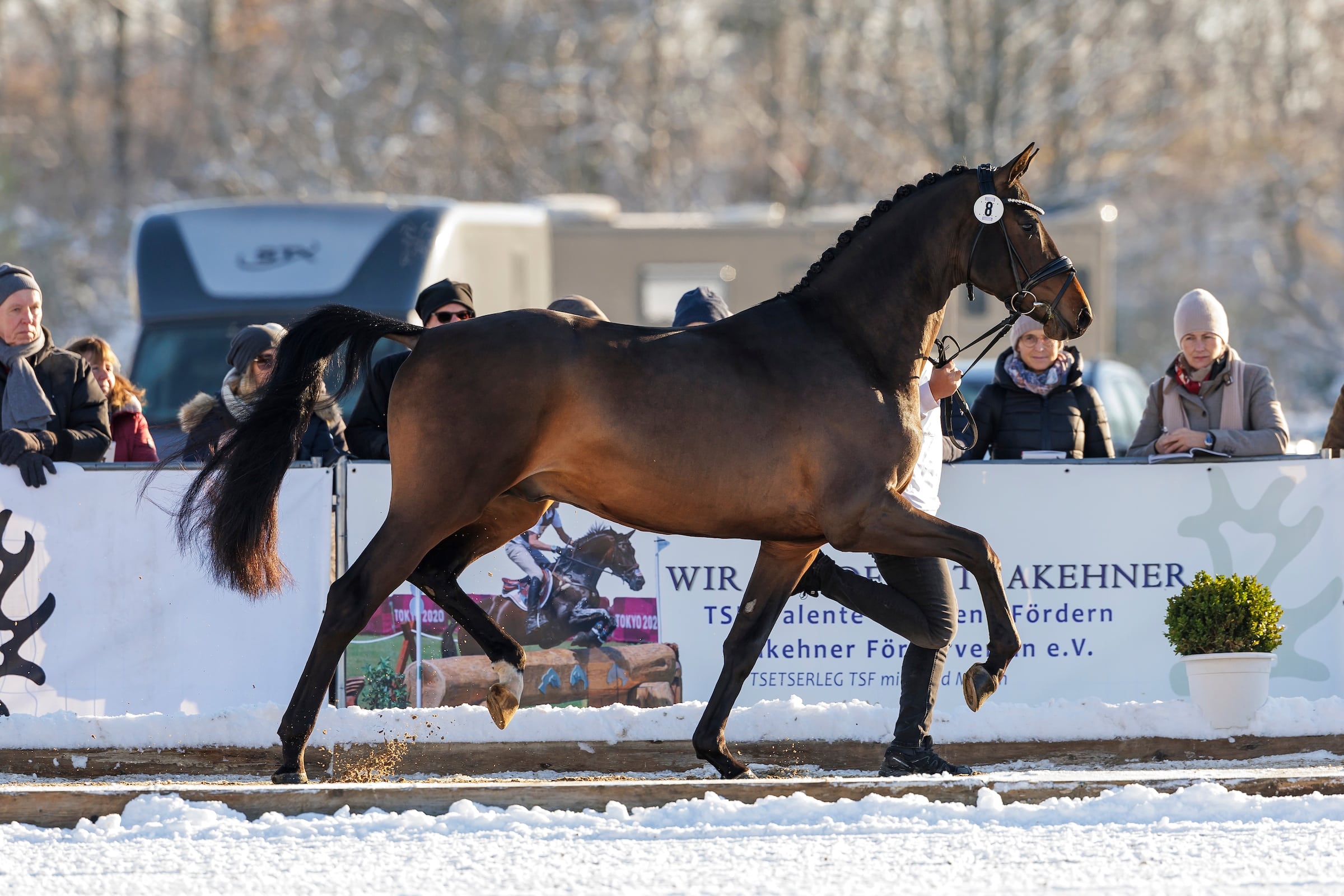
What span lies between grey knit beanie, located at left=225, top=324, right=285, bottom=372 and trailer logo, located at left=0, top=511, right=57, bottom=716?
115 centimetres

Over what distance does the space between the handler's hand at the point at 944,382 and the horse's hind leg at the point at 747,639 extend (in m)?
A: 0.71

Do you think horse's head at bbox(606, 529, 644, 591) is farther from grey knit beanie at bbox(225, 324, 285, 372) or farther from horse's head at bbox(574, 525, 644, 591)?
grey knit beanie at bbox(225, 324, 285, 372)

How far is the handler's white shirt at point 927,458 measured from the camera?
6.10 meters

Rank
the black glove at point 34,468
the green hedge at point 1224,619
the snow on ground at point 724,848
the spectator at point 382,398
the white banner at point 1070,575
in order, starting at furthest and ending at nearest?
the spectator at point 382,398, the white banner at point 1070,575, the black glove at point 34,468, the green hedge at point 1224,619, the snow on ground at point 724,848

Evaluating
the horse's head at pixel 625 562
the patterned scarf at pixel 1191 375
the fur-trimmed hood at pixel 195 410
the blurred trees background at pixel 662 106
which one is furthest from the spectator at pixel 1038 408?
the blurred trees background at pixel 662 106

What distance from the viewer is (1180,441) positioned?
300 inches

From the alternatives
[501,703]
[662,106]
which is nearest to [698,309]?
[501,703]

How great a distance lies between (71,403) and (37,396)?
22cm

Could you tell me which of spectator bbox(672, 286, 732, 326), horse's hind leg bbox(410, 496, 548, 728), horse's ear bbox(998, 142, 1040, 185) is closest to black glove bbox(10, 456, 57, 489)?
horse's hind leg bbox(410, 496, 548, 728)

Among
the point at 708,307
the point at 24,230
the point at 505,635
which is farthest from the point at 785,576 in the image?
the point at 24,230

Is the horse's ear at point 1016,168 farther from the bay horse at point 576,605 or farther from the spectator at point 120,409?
the spectator at point 120,409

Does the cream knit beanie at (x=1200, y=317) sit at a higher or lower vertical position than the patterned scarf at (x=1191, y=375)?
higher

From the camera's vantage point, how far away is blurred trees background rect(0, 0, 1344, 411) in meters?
31.0

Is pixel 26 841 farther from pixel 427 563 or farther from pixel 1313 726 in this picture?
pixel 1313 726
